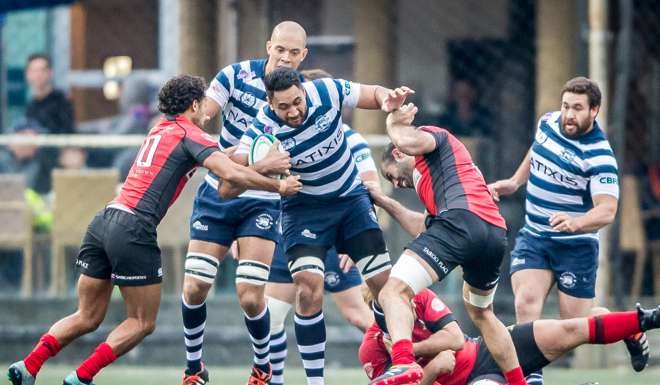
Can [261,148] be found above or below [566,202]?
above

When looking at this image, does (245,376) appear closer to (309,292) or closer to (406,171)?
(309,292)

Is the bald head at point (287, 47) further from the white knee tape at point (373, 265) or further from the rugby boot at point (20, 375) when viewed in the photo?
the rugby boot at point (20, 375)

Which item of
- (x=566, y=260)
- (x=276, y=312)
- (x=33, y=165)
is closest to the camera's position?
(x=566, y=260)

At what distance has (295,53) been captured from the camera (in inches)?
383

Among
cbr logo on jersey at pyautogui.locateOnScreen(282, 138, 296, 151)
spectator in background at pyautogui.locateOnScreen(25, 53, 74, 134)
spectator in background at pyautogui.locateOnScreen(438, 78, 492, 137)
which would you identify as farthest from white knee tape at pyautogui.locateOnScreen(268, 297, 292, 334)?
spectator in background at pyautogui.locateOnScreen(25, 53, 74, 134)

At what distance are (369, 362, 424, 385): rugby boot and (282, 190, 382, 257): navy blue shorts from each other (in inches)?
48.4

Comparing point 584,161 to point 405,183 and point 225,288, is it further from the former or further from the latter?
point 225,288

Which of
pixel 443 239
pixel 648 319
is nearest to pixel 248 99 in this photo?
pixel 443 239

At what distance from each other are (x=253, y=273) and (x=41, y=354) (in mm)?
1298

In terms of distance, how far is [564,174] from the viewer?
32.6 feet

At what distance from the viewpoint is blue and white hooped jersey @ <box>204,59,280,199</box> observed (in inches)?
387

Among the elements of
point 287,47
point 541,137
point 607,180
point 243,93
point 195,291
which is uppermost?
point 287,47

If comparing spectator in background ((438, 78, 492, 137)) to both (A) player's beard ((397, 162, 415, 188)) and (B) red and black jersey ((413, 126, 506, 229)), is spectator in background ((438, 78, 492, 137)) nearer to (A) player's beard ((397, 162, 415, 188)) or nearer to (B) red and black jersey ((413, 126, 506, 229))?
(A) player's beard ((397, 162, 415, 188))

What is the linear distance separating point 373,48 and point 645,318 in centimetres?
640
